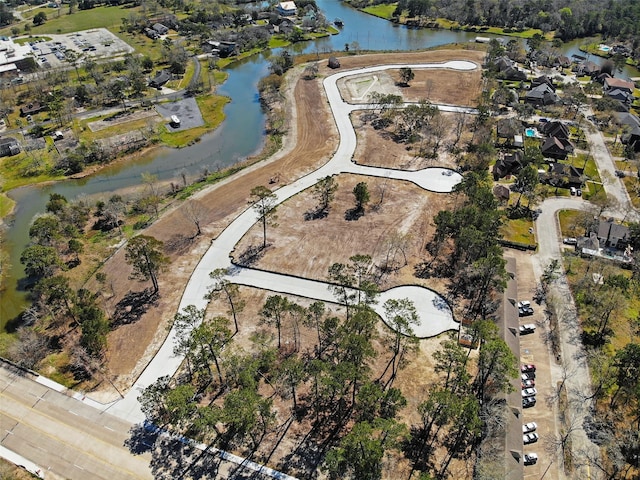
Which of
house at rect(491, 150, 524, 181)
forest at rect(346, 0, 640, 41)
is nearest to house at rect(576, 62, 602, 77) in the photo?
forest at rect(346, 0, 640, 41)

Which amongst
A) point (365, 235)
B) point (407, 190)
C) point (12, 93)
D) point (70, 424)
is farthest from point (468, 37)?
point (70, 424)

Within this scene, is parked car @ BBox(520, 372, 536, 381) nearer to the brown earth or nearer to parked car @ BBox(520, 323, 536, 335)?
parked car @ BBox(520, 323, 536, 335)

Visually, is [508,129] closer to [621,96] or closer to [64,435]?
[621,96]

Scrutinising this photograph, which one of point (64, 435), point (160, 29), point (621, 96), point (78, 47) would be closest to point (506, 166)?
point (621, 96)

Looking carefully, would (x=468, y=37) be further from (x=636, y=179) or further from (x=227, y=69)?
(x=636, y=179)

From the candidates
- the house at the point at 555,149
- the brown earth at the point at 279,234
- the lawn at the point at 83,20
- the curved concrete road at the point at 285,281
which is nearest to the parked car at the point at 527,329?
the curved concrete road at the point at 285,281

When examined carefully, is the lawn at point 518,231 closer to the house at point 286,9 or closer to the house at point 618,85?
the house at point 618,85
